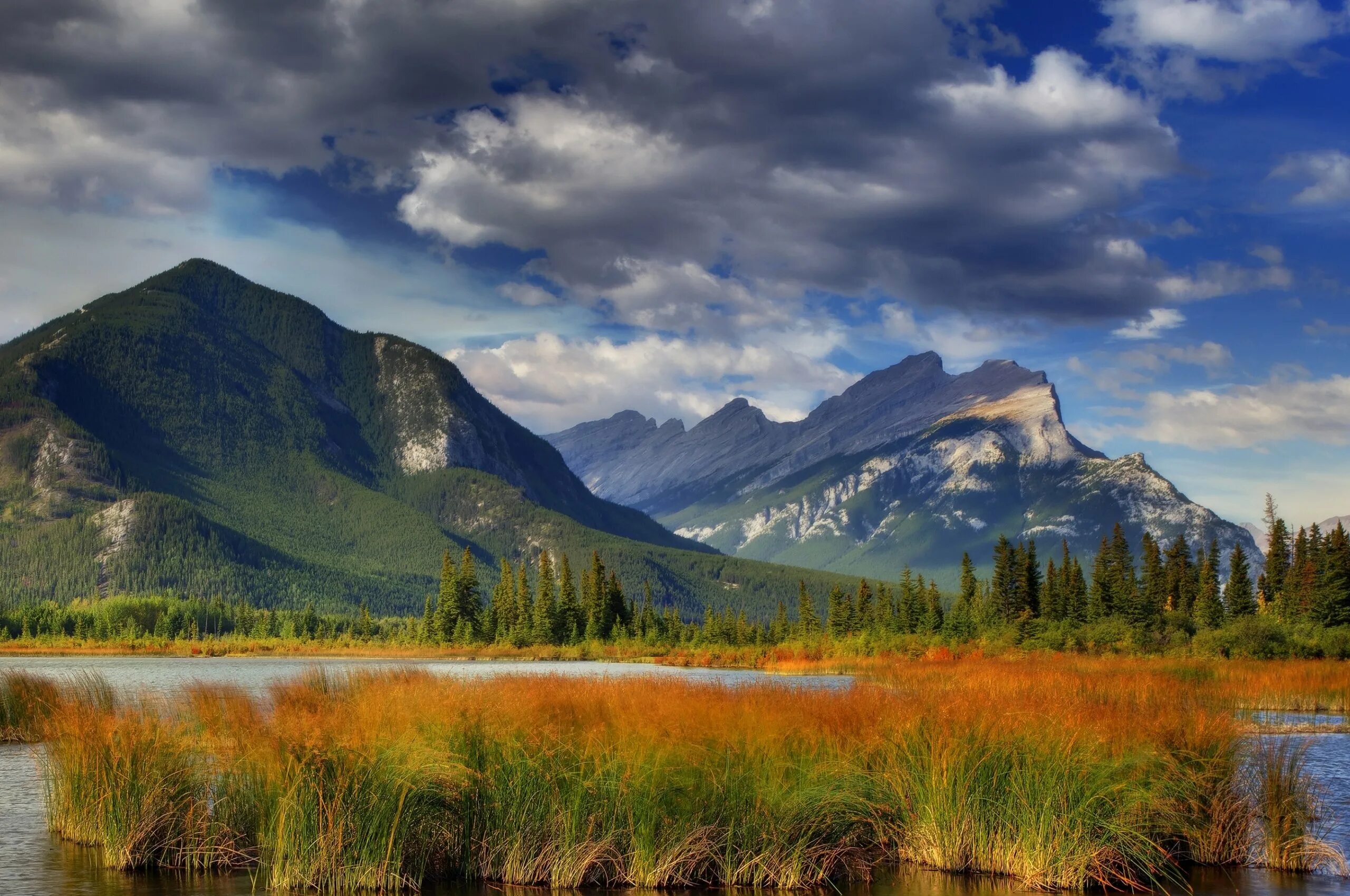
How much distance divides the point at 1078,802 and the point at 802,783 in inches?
165

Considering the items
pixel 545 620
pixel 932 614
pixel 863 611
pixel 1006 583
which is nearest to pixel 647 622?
pixel 545 620

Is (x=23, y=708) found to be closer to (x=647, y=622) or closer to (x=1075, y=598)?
(x=1075, y=598)

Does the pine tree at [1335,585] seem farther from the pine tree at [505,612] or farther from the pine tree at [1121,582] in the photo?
the pine tree at [505,612]

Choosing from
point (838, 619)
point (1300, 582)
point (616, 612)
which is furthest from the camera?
point (616, 612)

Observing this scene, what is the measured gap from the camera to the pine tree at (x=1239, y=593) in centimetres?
9688

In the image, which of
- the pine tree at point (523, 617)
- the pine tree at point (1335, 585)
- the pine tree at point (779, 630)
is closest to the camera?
the pine tree at point (1335, 585)

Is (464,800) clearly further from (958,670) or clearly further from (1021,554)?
(1021,554)

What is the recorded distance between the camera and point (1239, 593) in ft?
329

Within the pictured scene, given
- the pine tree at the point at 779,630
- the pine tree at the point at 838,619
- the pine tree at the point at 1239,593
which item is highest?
the pine tree at the point at 1239,593

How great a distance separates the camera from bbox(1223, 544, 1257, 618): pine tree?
96.9 m

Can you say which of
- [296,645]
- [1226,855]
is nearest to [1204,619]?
[1226,855]

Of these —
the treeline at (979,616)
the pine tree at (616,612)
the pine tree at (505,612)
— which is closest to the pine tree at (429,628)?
the treeline at (979,616)

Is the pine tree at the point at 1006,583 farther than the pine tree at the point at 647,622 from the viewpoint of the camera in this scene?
No

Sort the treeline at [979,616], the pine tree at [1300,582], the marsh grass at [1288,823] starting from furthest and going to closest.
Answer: the pine tree at [1300,582]
the treeline at [979,616]
the marsh grass at [1288,823]
